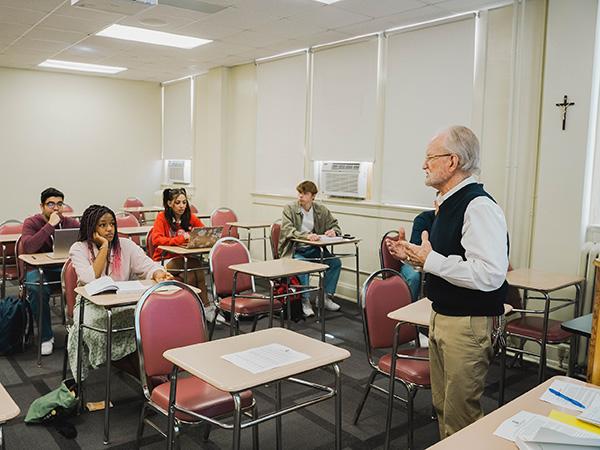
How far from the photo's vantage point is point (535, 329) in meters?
3.74

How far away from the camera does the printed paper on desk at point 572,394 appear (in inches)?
69.1

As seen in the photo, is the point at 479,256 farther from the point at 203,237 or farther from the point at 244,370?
the point at 203,237

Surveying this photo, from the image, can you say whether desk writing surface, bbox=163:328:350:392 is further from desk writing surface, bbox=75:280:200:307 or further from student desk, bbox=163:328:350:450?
desk writing surface, bbox=75:280:200:307

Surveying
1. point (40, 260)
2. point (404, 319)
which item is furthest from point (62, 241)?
point (404, 319)

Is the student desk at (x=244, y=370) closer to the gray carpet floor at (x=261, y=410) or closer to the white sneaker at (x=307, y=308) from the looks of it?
the gray carpet floor at (x=261, y=410)

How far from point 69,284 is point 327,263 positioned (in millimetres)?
2842

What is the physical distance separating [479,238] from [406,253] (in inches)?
11.5

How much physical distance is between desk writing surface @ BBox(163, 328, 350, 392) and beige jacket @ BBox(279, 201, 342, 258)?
9.80 ft

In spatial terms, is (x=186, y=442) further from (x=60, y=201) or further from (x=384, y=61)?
(x=384, y=61)

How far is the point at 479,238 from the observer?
2027mm

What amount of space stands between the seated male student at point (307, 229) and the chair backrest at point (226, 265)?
107cm

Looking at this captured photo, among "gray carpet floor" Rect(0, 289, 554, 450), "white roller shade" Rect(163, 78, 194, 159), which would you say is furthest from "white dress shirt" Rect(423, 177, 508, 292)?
"white roller shade" Rect(163, 78, 194, 159)

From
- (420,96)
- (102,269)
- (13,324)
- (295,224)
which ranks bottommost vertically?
(13,324)

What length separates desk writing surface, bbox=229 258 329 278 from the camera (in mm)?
3983
